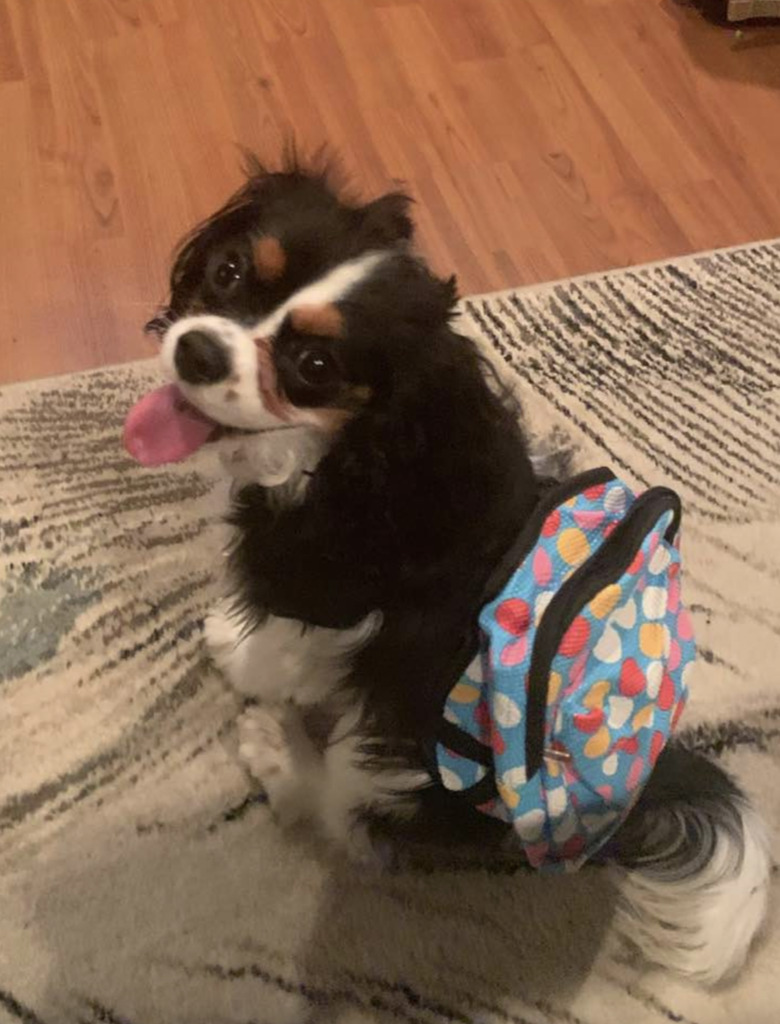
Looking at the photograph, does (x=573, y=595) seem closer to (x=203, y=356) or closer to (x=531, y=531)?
(x=531, y=531)

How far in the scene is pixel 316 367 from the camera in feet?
3.19

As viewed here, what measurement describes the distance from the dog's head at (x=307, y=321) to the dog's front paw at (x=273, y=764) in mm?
461

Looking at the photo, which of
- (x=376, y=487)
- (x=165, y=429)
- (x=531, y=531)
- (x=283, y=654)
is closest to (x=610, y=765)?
(x=531, y=531)

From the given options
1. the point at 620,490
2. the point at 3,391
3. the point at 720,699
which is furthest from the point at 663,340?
the point at 3,391

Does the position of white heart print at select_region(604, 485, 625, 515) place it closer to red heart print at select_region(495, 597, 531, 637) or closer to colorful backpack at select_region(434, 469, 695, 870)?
colorful backpack at select_region(434, 469, 695, 870)

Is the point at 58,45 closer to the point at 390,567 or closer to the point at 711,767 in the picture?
the point at 390,567

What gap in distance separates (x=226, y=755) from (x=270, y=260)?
0.67 metres

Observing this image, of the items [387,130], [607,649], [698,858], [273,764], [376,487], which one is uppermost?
[376,487]

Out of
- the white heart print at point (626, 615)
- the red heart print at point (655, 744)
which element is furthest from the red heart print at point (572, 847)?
the white heart print at point (626, 615)

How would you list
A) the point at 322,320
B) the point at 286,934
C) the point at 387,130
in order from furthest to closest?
the point at 387,130 → the point at 286,934 → the point at 322,320

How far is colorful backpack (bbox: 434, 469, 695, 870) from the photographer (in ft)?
3.18

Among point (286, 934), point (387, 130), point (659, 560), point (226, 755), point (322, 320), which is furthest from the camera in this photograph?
point (387, 130)

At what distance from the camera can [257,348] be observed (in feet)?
3.23

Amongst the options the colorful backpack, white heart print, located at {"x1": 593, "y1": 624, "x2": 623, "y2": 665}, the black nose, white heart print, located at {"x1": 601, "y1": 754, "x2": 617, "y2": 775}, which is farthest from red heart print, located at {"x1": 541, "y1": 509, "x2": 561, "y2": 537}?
the black nose
